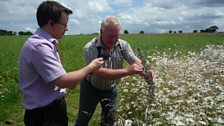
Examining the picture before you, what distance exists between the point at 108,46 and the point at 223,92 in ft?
5.64

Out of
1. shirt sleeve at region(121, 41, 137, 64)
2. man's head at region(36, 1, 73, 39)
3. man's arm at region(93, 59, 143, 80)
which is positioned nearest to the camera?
man's head at region(36, 1, 73, 39)

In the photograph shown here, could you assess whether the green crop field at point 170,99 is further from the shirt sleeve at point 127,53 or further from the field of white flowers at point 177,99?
the shirt sleeve at point 127,53

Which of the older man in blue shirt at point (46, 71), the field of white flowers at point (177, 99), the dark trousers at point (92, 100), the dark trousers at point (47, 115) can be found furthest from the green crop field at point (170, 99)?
the older man in blue shirt at point (46, 71)

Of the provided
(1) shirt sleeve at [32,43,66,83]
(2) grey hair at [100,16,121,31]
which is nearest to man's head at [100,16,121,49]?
(2) grey hair at [100,16,121,31]

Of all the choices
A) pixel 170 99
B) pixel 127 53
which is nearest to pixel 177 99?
pixel 170 99

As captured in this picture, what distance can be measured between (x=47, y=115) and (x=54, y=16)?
84 cm

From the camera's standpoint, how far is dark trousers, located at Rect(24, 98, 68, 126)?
333 cm

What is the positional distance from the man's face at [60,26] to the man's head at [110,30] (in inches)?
48.2

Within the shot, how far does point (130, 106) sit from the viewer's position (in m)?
5.70

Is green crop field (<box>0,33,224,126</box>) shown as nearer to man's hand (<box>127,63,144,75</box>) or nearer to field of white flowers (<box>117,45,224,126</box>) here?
field of white flowers (<box>117,45,224,126</box>)

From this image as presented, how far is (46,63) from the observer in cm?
310

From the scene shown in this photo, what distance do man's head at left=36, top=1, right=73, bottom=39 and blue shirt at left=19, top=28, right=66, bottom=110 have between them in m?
0.06

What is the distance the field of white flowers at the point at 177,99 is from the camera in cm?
419

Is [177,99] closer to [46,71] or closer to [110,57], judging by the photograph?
[110,57]
